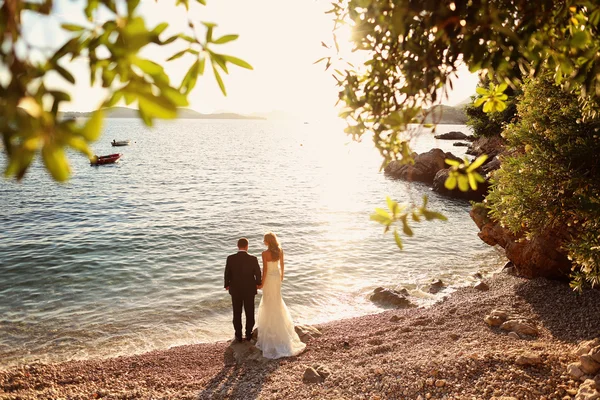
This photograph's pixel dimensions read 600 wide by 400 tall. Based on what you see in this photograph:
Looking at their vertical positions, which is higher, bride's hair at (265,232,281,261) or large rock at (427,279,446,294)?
bride's hair at (265,232,281,261)

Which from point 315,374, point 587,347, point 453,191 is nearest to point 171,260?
point 315,374

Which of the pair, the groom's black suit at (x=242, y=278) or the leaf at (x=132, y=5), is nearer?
the leaf at (x=132, y=5)

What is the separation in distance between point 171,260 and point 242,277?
11.1 meters

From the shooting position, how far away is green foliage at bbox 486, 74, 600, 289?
24.3ft

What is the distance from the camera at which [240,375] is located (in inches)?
355

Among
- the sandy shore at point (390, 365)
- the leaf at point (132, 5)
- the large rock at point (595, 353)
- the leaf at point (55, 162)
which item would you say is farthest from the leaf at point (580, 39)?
the large rock at point (595, 353)

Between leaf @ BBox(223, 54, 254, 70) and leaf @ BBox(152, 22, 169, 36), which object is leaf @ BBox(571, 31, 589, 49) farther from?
leaf @ BBox(152, 22, 169, 36)

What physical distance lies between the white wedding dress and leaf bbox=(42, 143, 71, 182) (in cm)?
877

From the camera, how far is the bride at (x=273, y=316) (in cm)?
980

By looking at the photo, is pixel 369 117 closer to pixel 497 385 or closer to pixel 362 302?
pixel 497 385

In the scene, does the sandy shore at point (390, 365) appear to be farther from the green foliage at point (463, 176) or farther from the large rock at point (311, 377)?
the green foliage at point (463, 176)

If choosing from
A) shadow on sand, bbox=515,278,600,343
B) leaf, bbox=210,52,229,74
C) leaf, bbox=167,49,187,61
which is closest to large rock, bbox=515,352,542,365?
shadow on sand, bbox=515,278,600,343

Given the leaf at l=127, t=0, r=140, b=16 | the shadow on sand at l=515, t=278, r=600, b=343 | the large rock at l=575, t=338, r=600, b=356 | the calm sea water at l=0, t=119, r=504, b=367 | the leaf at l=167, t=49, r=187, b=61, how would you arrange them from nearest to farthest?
the leaf at l=127, t=0, r=140, b=16 → the leaf at l=167, t=49, r=187, b=61 → the large rock at l=575, t=338, r=600, b=356 → the shadow on sand at l=515, t=278, r=600, b=343 → the calm sea water at l=0, t=119, r=504, b=367

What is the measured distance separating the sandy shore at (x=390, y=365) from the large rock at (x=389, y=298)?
205 centimetres
